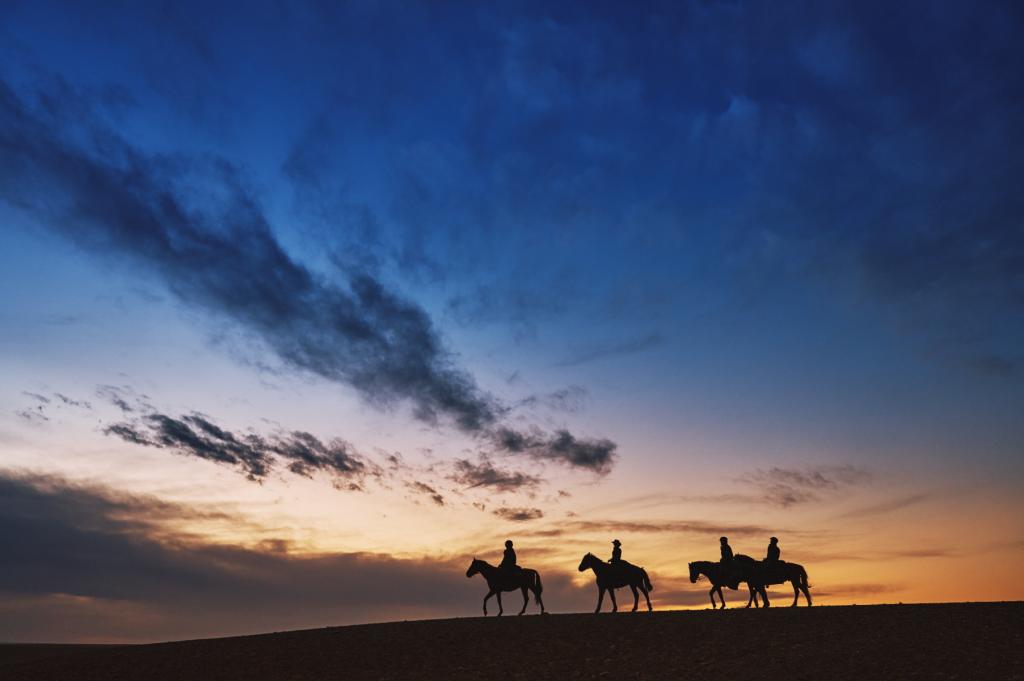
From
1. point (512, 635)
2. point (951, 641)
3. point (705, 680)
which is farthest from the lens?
point (512, 635)

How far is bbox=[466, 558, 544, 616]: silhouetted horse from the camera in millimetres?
34844

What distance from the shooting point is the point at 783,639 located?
2553 cm

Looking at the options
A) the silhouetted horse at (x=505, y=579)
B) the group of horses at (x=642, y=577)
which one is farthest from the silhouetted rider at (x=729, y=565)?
the silhouetted horse at (x=505, y=579)

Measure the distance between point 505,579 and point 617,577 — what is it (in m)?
4.88

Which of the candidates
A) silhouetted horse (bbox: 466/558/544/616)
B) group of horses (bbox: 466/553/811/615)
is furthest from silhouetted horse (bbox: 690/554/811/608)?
silhouetted horse (bbox: 466/558/544/616)

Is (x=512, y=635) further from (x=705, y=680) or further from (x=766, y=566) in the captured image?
(x=766, y=566)

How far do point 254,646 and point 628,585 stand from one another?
1558cm

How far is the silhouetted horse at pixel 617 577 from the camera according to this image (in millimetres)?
34844

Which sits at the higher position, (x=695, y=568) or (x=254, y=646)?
(x=695, y=568)

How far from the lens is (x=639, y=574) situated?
35.2 m

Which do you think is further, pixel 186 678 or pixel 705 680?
pixel 186 678

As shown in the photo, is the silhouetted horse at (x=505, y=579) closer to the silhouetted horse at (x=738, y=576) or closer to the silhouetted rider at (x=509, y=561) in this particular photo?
the silhouetted rider at (x=509, y=561)

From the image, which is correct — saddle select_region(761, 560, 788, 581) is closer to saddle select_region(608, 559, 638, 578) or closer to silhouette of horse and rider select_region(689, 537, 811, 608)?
silhouette of horse and rider select_region(689, 537, 811, 608)

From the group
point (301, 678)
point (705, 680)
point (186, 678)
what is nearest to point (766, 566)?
point (705, 680)
